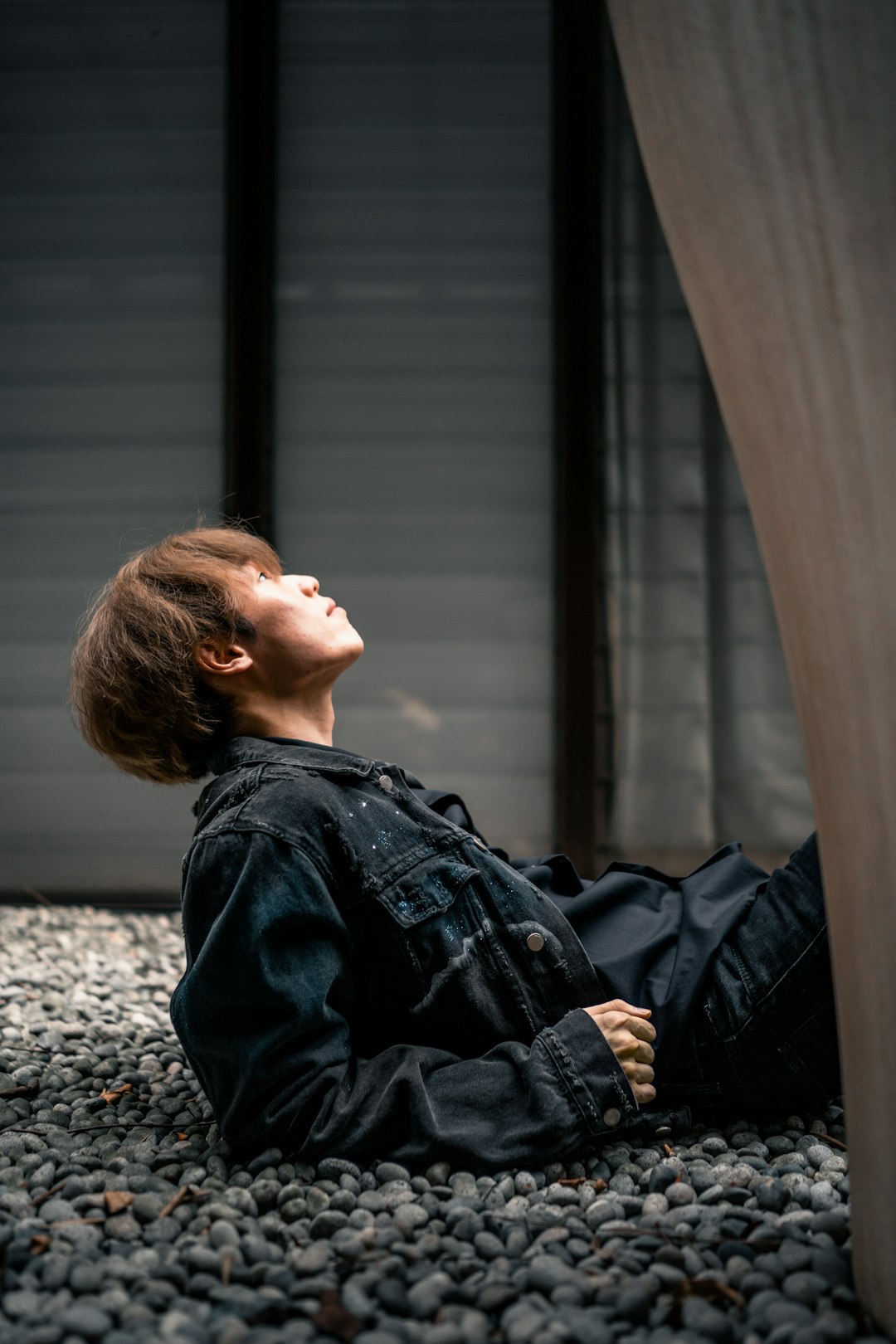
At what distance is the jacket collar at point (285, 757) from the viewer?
1.22 m

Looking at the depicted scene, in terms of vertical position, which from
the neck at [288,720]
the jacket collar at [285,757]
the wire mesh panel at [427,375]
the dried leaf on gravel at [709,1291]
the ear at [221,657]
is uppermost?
the wire mesh panel at [427,375]

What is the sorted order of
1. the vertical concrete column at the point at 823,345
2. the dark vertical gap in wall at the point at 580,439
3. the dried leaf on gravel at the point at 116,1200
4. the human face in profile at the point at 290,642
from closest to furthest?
the vertical concrete column at the point at 823,345
the dried leaf on gravel at the point at 116,1200
the human face in profile at the point at 290,642
the dark vertical gap in wall at the point at 580,439

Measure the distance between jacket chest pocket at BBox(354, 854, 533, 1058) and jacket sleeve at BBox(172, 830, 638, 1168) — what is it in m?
0.05

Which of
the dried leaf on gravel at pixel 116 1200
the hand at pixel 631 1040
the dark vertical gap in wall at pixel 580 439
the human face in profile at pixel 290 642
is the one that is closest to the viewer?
the dried leaf on gravel at pixel 116 1200

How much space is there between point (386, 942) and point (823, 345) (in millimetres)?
759

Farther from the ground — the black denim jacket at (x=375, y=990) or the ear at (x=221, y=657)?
the ear at (x=221, y=657)

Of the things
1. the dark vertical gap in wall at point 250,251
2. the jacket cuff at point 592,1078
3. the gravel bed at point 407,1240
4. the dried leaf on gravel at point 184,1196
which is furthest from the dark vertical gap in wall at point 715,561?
the dried leaf on gravel at point 184,1196

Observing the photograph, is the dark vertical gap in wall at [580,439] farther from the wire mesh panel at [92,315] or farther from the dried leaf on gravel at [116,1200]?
the dried leaf on gravel at [116,1200]

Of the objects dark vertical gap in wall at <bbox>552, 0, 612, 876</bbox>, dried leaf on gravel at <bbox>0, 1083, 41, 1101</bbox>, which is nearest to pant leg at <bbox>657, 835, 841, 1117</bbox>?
dried leaf on gravel at <bbox>0, 1083, 41, 1101</bbox>

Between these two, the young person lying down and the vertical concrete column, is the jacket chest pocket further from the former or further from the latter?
the vertical concrete column

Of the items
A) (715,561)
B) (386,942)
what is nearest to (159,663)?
(386,942)

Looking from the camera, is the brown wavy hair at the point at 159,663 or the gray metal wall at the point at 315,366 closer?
the brown wavy hair at the point at 159,663

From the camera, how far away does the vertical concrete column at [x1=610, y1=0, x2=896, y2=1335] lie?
704 mm

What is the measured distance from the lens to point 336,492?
3.19m
